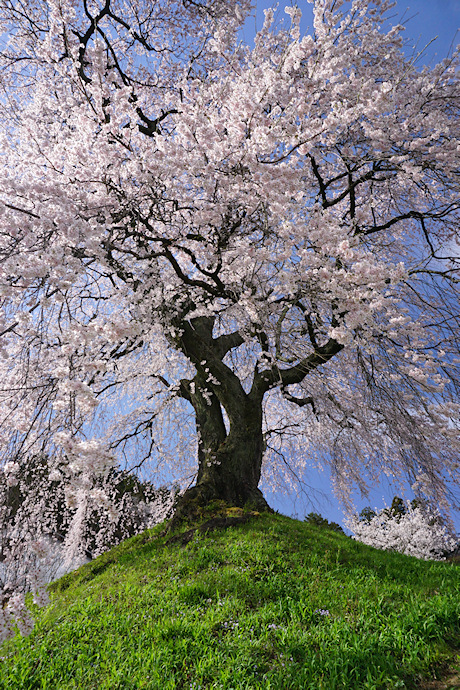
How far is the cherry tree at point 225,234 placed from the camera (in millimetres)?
4051

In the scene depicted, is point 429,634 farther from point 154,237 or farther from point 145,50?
point 145,50

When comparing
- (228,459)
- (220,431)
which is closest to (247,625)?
(228,459)

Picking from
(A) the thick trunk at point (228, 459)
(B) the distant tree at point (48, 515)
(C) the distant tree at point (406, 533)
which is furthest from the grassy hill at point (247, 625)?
(C) the distant tree at point (406, 533)

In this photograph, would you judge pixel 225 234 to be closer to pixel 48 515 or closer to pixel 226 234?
pixel 226 234

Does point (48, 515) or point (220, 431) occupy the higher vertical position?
point (220, 431)

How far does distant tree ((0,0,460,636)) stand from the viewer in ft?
13.3

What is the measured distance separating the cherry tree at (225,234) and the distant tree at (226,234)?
38mm

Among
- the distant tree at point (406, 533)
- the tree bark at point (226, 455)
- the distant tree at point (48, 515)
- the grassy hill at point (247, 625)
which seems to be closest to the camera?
the grassy hill at point (247, 625)

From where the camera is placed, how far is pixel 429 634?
9.45 feet

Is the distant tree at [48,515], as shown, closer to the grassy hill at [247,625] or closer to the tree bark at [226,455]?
the grassy hill at [247,625]

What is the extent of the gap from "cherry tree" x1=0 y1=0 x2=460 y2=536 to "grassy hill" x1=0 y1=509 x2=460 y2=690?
133 cm

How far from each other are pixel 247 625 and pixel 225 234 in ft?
14.7

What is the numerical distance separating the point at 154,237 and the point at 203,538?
4.09 metres

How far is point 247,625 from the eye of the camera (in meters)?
3.14
